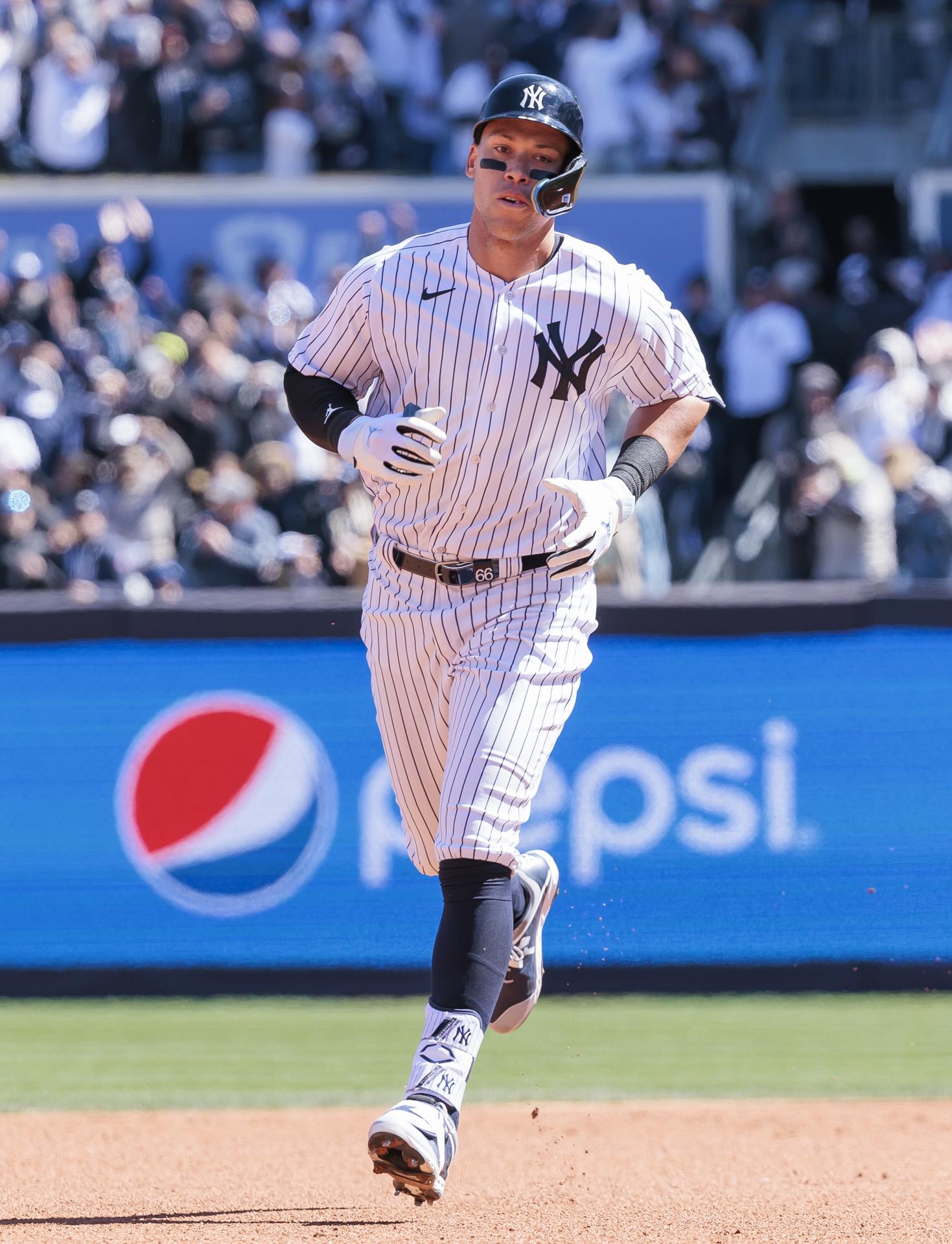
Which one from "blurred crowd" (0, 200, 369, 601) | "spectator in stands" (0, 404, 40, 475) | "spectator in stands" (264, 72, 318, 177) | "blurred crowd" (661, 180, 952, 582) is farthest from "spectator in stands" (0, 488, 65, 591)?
"spectator in stands" (264, 72, 318, 177)

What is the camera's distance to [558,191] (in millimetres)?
4184

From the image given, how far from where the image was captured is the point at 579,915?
7441 millimetres

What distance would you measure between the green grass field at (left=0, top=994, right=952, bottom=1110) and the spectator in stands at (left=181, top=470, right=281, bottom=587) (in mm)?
3099

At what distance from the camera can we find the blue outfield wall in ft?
24.5

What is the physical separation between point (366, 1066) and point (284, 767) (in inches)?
61.1

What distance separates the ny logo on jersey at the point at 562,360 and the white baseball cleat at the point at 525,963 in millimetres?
1235

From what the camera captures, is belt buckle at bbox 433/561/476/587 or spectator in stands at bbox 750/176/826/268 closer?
belt buckle at bbox 433/561/476/587

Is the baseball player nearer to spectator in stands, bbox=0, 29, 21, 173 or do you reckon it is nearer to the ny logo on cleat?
the ny logo on cleat

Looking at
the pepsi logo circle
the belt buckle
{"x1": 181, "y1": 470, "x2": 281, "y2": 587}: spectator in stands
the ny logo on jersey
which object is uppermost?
the ny logo on jersey

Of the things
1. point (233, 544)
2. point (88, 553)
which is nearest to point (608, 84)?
point (233, 544)

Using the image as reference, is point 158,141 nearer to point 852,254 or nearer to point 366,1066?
point 852,254

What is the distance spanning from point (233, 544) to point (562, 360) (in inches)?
244

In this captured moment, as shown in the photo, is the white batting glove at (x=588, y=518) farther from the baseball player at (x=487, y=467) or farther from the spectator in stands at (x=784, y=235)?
the spectator in stands at (x=784, y=235)

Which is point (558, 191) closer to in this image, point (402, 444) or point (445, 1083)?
point (402, 444)
